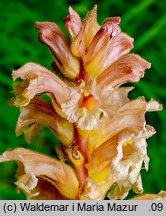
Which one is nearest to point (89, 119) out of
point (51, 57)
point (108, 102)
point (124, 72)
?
point (108, 102)

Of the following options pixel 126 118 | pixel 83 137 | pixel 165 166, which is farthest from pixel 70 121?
pixel 165 166

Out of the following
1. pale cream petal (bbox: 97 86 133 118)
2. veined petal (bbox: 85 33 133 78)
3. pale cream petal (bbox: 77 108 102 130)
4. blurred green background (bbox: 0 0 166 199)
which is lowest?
pale cream petal (bbox: 77 108 102 130)

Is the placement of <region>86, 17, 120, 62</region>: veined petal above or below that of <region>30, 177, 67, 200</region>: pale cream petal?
above

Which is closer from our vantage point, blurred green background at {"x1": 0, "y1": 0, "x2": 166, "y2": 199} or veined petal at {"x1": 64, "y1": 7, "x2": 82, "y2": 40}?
veined petal at {"x1": 64, "y1": 7, "x2": 82, "y2": 40}

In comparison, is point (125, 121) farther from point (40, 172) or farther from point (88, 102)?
point (40, 172)

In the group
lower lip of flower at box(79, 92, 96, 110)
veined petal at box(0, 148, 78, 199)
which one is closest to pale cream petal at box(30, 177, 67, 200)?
veined petal at box(0, 148, 78, 199)

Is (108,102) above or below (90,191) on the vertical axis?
above

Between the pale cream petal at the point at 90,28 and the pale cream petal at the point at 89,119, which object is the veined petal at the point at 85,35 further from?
the pale cream petal at the point at 89,119

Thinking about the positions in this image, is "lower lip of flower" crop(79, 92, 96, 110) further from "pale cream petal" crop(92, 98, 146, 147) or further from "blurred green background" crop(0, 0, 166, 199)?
"blurred green background" crop(0, 0, 166, 199)
